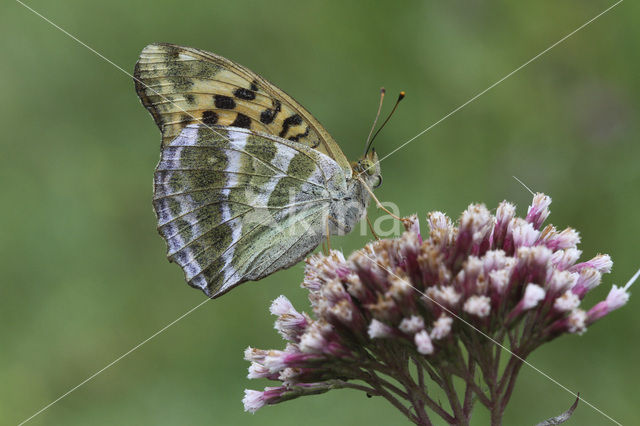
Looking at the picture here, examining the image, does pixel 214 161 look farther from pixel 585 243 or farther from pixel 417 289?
pixel 585 243

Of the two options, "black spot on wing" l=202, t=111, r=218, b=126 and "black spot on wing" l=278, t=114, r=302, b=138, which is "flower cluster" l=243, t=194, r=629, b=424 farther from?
"black spot on wing" l=202, t=111, r=218, b=126

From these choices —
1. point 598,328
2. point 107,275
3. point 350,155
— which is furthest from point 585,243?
point 107,275

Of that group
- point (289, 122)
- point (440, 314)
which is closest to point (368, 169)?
point (289, 122)

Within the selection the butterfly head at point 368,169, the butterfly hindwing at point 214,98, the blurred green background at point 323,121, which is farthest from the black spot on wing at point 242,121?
the blurred green background at point 323,121

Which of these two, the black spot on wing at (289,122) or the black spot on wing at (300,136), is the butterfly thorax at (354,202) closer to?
the black spot on wing at (300,136)

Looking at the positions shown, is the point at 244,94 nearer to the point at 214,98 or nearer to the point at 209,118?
the point at 214,98

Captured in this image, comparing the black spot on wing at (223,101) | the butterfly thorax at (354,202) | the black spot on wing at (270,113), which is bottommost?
the butterfly thorax at (354,202)
